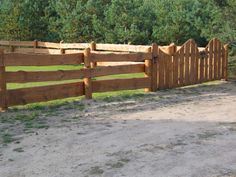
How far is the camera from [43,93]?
9.57 metres

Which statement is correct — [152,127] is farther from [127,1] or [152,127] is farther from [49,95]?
[127,1]

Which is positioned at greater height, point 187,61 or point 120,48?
point 120,48

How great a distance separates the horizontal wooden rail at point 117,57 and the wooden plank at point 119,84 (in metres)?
0.51

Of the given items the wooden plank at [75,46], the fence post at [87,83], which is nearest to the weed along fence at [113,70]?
the fence post at [87,83]

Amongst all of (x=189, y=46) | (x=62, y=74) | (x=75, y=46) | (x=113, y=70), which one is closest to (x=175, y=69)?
(x=189, y=46)

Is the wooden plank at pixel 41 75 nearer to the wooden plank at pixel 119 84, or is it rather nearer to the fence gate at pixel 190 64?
the wooden plank at pixel 119 84

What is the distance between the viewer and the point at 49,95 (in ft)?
31.7

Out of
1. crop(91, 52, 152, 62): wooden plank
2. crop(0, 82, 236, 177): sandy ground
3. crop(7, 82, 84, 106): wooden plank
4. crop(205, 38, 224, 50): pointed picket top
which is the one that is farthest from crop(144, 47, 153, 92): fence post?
crop(205, 38, 224, 50): pointed picket top

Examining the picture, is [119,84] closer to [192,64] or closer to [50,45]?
[192,64]

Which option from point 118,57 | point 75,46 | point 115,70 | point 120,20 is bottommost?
point 115,70

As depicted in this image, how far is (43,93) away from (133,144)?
11.9 feet

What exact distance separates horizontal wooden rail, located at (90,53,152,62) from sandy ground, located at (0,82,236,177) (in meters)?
1.33

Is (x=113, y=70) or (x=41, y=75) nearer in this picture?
(x=41, y=75)

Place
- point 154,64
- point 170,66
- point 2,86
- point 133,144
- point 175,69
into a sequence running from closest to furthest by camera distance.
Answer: point 133,144, point 2,86, point 154,64, point 170,66, point 175,69
